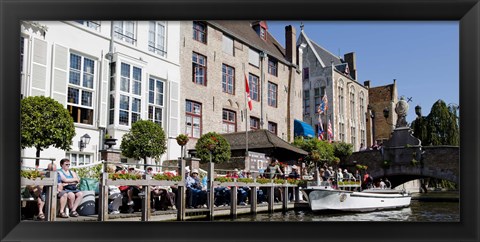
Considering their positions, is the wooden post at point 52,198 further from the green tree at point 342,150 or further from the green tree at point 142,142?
the green tree at point 342,150

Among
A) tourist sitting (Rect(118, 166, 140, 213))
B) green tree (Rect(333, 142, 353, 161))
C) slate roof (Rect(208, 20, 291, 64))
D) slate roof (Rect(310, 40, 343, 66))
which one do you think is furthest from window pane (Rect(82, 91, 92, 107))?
slate roof (Rect(310, 40, 343, 66))

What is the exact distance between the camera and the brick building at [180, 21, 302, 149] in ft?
57.5

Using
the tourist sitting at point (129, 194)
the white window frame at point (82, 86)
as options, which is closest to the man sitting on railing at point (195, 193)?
the tourist sitting at point (129, 194)

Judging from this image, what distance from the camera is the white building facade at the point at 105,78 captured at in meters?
10.8

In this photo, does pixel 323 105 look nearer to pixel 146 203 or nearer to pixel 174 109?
pixel 174 109

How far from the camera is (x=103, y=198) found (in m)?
7.45

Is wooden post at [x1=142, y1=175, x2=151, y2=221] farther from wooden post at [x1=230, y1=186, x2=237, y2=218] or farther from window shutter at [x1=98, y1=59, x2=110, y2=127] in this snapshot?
window shutter at [x1=98, y1=59, x2=110, y2=127]

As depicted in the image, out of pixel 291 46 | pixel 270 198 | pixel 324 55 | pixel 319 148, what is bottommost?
pixel 270 198

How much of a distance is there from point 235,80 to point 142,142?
931 cm

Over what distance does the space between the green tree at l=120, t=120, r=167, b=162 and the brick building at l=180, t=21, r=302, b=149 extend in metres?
3.79

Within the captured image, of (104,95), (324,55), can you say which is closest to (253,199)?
(104,95)
